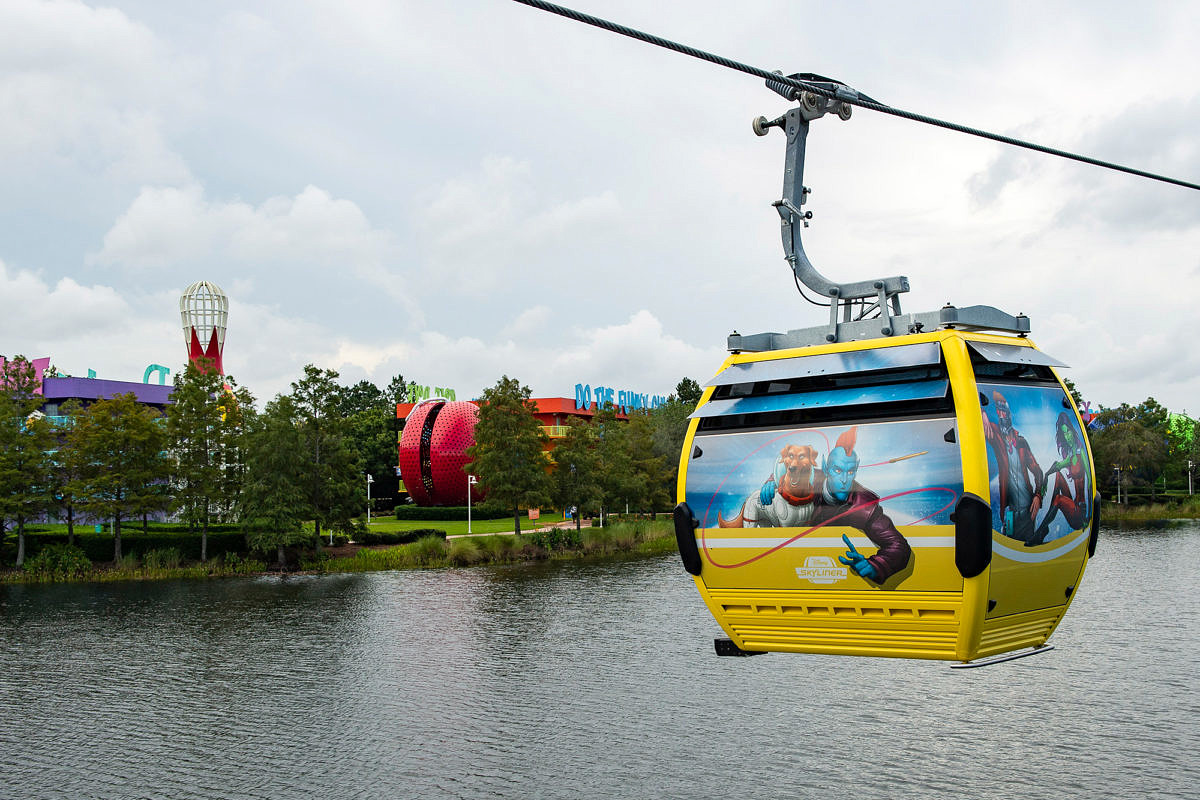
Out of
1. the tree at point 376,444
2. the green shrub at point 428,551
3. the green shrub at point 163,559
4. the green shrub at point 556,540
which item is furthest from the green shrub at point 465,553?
the tree at point 376,444

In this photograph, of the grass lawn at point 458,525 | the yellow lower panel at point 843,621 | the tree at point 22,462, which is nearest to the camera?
the yellow lower panel at point 843,621

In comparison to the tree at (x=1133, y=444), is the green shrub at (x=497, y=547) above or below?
below

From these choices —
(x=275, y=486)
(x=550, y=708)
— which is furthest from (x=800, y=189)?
(x=275, y=486)

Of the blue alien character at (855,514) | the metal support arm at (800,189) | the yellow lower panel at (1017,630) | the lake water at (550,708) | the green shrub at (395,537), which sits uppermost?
the metal support arm at (800,189)

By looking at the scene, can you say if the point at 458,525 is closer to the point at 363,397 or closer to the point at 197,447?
the point at 197,447

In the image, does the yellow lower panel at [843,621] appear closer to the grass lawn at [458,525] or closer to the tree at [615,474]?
the grass lawn at [458,525]

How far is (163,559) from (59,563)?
434 centimetres

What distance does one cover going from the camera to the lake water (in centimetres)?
2086

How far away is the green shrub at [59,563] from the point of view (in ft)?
148

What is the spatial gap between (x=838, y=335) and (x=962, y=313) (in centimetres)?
99

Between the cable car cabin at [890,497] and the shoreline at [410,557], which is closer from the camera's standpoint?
the cable car cabin at [890,497]

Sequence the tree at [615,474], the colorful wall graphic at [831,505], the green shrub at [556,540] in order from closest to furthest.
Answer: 1. the colorful wall graphic at [831,505]
2. the green shrub at [556,540]
3. the tree at [615,474]

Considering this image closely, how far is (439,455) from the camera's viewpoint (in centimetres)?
7094

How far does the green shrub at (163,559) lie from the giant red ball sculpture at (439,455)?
25464 millimetres
